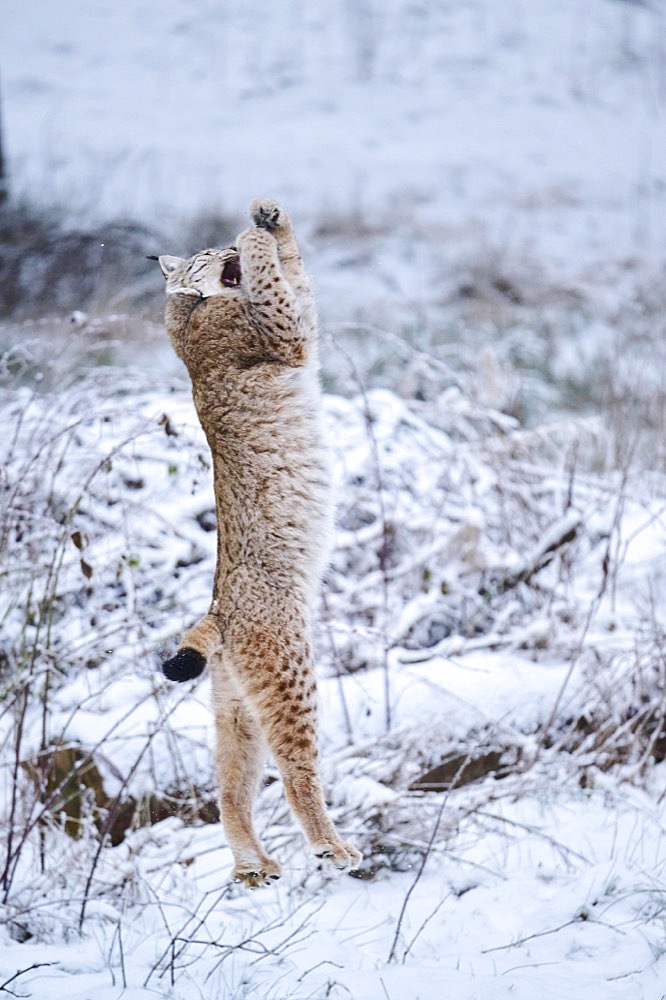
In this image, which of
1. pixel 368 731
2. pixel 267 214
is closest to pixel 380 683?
pixel 368 731

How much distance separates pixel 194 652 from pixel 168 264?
101cm

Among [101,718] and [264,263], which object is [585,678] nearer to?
[101,718]

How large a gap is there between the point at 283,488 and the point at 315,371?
399mm

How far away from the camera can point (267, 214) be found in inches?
113

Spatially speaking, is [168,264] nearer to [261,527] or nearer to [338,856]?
[261,527]

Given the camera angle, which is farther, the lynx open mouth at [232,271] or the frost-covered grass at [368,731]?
the frost-covered grass at [368,731]

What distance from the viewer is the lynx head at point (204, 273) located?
2824 mm

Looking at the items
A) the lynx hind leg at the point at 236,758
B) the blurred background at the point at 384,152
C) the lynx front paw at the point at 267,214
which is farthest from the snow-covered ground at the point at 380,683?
the lynx hind leg at the point at 236,758

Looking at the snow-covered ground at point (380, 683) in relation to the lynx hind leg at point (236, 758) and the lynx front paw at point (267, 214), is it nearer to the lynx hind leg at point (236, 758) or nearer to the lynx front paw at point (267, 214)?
the lynx front paw at point (267, 214)

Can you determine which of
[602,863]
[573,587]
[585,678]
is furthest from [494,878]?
[573,587]

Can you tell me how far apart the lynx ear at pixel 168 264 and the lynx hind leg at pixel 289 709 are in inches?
35.0

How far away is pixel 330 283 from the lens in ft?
48.6

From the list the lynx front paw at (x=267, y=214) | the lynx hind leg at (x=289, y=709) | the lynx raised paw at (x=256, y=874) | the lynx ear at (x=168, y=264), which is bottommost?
the lynx raised paw at (x=256, y=874)

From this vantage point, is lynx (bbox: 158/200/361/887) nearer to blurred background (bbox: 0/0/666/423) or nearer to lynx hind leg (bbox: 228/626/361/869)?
lynx hind leg (bbox: 228/626/361/869)
